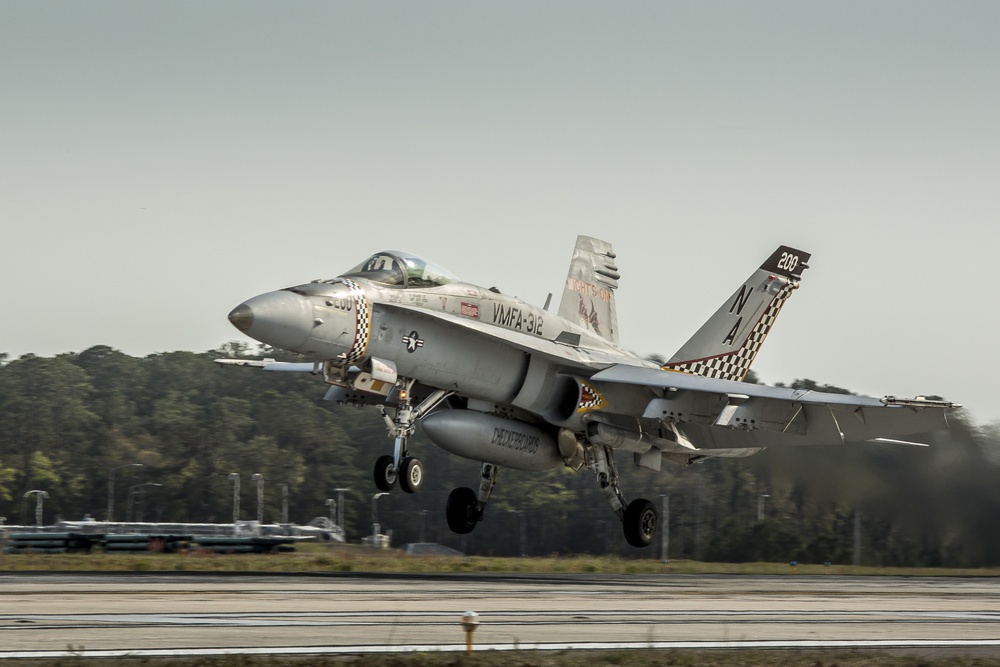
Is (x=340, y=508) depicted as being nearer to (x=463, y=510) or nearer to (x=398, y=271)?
(x=463, y=510)

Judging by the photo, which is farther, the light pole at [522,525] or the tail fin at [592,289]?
the light pole at [522,525]

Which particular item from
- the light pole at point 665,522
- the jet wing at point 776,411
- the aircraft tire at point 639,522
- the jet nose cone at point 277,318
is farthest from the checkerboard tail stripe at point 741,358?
the light pole at point 665,522

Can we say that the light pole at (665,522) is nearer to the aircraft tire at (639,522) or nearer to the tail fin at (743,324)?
the tail fin at (743,324)

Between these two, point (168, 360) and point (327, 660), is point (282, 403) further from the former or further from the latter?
point (327, 660)

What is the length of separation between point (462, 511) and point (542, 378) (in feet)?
10.3

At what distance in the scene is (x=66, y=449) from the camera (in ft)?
256

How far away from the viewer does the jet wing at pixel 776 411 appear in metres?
21.1

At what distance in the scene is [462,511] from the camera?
2289 centimetres

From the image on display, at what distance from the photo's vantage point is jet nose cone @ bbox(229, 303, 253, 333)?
16.8m

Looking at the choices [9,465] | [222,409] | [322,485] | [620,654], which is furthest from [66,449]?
[620,654]

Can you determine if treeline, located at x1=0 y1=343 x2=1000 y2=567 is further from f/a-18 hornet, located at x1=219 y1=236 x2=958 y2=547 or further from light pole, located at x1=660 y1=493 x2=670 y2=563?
f/a-18 hornet, located at x1=219 y1=236 x2=958 y2=547

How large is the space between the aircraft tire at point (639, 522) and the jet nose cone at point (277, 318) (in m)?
8.73

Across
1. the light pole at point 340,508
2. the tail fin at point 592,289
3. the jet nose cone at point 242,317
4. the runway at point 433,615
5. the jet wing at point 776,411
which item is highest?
the tail fin at point 592,289

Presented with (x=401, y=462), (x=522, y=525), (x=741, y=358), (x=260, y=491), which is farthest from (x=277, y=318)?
(x=522, y=525)
